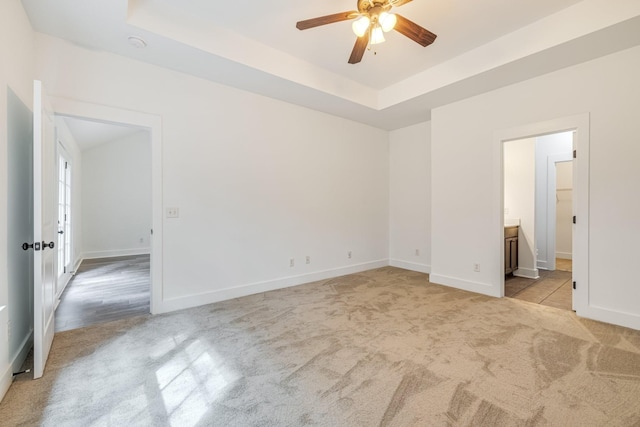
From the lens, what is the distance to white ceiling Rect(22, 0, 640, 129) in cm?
240

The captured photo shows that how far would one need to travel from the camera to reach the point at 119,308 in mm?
3320

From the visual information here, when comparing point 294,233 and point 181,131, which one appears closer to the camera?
point 181,131

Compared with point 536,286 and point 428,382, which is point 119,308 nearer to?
point 428,382

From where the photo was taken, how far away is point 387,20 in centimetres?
213

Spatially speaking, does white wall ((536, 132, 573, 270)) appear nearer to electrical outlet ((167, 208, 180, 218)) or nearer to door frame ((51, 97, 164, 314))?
electrical outlet ((167, 208, 180, 218))

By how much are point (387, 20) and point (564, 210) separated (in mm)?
6645

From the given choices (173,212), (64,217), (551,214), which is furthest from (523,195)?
(64,217)

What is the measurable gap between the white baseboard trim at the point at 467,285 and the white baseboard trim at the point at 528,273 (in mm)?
1516

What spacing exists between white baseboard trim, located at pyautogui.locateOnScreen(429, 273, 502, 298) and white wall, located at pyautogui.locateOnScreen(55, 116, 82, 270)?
6.33 meters

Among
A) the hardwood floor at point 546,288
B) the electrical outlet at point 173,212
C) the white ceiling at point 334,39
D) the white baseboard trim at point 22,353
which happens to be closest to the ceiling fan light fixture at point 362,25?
the white ceiling at point 334,39

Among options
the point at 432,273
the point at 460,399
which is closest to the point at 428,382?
the point at 460,399

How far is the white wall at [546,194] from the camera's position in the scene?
501cm

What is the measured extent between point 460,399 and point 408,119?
164 inches

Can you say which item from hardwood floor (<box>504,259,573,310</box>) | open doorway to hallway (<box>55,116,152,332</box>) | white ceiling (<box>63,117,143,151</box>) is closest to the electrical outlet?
open doorway to hallway (<box>55,116,152,332</box>)
